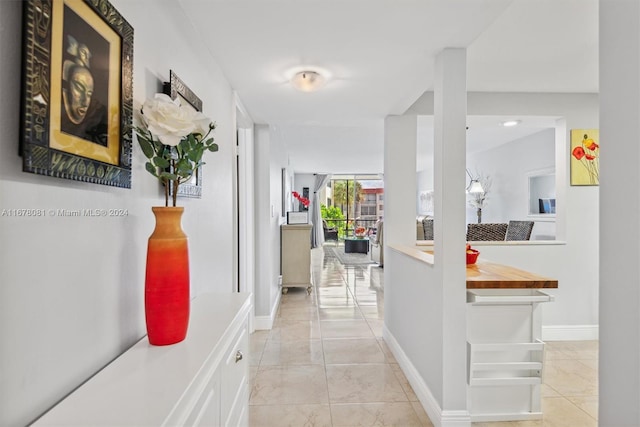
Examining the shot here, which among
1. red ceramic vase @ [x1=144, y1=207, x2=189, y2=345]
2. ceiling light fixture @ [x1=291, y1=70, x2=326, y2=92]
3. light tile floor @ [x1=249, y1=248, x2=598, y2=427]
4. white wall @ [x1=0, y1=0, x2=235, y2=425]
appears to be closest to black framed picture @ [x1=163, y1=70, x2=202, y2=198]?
white wall @ [x1=0, y1=0, x2=235, y2=425]

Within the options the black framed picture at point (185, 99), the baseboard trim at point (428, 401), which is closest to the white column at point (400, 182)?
the baseboard trim at point (428, 401)

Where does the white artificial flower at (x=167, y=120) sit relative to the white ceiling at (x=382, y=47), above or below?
below

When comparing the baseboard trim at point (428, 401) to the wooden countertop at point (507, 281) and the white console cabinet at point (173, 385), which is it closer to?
the wooden countertop at point (507, 281)

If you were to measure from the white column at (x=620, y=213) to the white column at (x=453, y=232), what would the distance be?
1.19 m

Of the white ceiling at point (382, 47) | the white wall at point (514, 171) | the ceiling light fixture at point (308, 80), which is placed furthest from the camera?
the white wall at point (514, 171)

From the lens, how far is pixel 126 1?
1.08 metres

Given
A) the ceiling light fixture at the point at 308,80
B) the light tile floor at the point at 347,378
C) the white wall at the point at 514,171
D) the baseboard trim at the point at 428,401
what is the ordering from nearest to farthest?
the baseboard trim at the point at 428,401, the light tile floor at the point at 347,378, the ceiling light fixture at the point at 308,80, the white wall at the point at 514,171

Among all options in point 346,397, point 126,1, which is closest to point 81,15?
point 126,1

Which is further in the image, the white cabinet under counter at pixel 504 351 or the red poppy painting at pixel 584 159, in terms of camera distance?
the red poppy painting at pixel 584 159

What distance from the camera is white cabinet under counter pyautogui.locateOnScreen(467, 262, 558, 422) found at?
6.54 feet

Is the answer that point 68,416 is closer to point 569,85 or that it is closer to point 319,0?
point 319,0

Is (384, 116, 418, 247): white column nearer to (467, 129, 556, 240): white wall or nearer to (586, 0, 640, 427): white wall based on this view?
(586, 0, 640, 427): white wall

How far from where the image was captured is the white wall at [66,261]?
0.65 meters

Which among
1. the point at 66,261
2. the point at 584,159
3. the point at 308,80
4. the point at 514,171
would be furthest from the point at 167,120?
the point at 514,171
